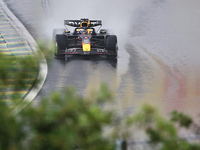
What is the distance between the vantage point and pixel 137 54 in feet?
63.8

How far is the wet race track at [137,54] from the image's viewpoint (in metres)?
14.6

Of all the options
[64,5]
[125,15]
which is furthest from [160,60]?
[64,5]

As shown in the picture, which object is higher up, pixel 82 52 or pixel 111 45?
pixel 111 45

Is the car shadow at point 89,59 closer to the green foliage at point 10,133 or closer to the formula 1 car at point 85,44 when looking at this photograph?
the formula 1 car at point 85,44

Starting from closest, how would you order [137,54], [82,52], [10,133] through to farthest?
[10,133] → [82,52] → [137,54]

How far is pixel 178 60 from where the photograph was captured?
1875cm

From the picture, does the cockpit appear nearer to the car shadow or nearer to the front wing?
the car shadow

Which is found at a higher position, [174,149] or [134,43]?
[174,149]

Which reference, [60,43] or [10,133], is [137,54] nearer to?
[60,43]

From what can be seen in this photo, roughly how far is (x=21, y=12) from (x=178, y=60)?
11227mm

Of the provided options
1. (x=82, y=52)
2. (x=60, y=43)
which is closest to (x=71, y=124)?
(x=82, y=52)

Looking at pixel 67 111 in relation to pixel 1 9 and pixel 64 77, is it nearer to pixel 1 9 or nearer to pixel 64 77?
pixel 64 77

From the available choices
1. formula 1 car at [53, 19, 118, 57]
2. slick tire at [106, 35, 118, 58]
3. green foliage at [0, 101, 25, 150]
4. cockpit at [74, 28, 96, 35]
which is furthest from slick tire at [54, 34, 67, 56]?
green foliage at [0, 101, 25, 150]

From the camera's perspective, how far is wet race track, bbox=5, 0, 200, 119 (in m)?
14.6
